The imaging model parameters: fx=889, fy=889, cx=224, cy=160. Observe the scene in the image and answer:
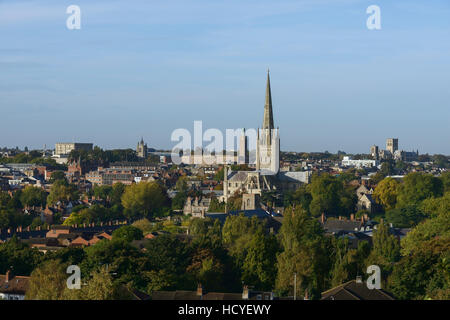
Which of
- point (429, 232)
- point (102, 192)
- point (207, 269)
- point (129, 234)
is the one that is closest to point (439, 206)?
point (429, 232)

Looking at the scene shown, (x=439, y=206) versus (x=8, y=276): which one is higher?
(x=439, y=206)

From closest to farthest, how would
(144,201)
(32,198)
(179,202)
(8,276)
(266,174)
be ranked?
1. (8,276)
2. (144,201)
3. (179,202)
4. (32,198)
5. (266,174)

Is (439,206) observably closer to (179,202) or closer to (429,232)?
(429,232)

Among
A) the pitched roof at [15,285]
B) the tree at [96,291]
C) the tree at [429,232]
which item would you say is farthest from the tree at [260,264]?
the tree at [96,291]

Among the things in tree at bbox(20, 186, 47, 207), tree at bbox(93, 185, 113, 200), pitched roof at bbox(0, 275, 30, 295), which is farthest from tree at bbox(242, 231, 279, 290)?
tree at bbox(93, 185, 113, 200)
